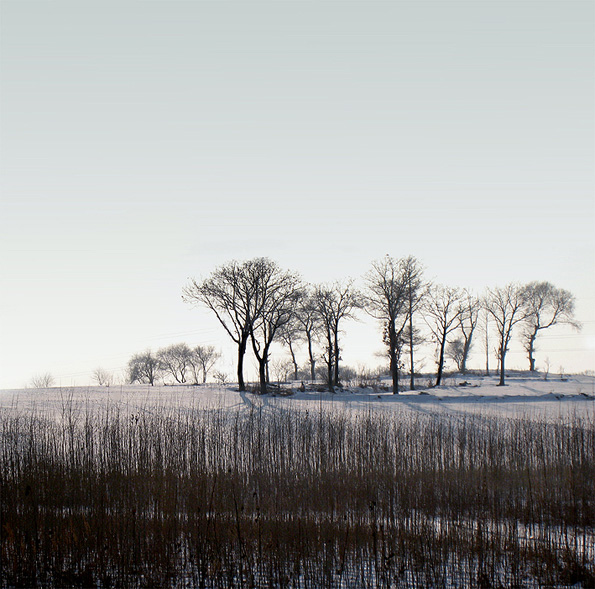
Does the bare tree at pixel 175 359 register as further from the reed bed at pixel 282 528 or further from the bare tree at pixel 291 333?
the reed bed at pixel 282 528

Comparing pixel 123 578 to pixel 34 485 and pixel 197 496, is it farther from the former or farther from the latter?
pixel 34 485

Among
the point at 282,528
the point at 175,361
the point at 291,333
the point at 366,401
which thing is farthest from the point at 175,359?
the point at 282,528

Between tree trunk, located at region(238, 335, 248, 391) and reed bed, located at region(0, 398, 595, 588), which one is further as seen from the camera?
tree trunk, located at region(238, 335, 248, 391)

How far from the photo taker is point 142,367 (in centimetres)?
7831

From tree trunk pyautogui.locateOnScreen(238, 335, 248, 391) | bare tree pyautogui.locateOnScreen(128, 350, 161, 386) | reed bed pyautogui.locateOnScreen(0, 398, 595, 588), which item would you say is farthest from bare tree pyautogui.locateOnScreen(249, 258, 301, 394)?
bare tree pyautogui.locateOnScreen(128, 350, 161, 386)

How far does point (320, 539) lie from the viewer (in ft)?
25.9

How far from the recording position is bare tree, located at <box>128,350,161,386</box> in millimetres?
77500

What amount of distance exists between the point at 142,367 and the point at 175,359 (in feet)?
15.3

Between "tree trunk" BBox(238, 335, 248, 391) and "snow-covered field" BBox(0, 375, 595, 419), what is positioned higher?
"tree trunk" BBox(238, 335, 248, 391)

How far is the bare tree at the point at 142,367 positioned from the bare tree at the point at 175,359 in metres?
0.98

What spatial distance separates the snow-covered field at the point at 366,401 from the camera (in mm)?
24531

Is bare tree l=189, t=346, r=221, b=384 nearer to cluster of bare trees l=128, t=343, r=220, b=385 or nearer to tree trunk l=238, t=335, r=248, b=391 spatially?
cluster of bare trees l=128, t=343, r=220, b=385

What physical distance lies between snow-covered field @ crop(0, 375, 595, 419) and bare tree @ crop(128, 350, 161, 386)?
1673 inches

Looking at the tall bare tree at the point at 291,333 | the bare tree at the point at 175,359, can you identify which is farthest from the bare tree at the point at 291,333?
the bare tree at the point at 175,359
